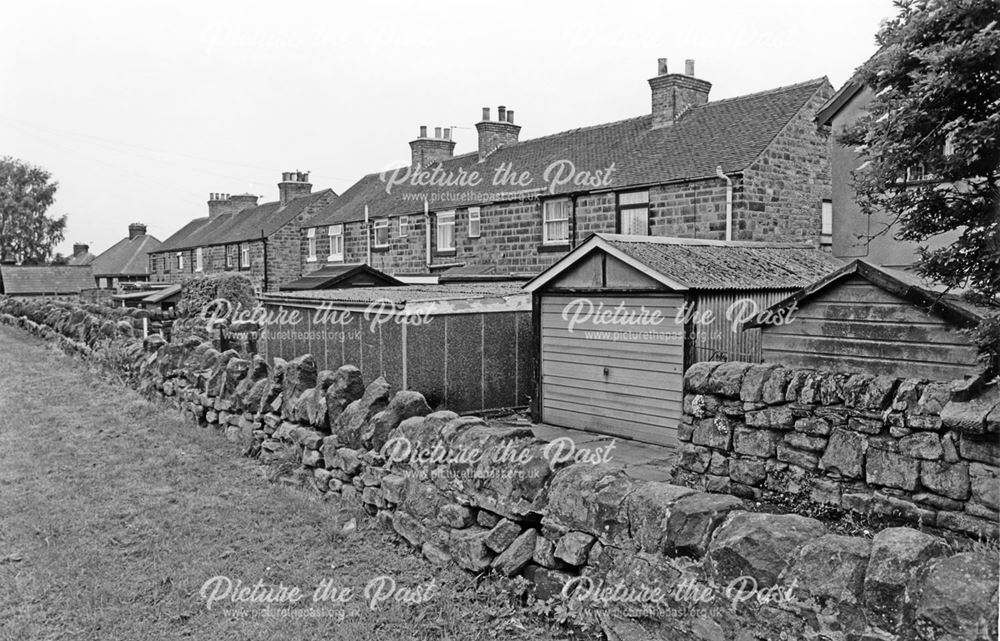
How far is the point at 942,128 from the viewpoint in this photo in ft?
17.2

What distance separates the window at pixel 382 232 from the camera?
28.9 meters

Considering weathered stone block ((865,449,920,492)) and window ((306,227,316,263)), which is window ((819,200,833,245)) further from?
window ((306,227,316,263))

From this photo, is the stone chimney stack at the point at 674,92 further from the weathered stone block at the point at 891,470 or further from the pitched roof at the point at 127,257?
the pitched roof at the point at 127,257

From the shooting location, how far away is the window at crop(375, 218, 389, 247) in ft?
94.7

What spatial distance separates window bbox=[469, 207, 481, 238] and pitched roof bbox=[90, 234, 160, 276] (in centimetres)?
4018

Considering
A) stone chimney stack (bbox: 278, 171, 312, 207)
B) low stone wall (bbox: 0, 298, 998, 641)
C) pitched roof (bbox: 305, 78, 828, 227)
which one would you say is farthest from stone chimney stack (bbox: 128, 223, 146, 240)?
low stone wall (bbox: 0, 298, 998, 641)

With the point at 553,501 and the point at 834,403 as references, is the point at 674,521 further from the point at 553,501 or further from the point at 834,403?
the point at 834,403

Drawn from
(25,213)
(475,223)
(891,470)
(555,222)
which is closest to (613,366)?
(891,470)

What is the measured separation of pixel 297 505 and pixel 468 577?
2712 millimetres

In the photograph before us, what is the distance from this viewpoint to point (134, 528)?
23.0 ft

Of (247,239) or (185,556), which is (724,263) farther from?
(247,239)

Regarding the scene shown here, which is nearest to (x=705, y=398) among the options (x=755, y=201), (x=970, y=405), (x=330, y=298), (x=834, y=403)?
(x=834, y=403)

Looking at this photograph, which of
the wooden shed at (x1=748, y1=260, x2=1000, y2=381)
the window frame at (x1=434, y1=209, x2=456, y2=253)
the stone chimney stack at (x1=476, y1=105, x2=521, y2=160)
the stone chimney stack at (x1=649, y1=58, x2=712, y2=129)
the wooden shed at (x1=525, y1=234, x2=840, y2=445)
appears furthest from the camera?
the stone chimney stack at (x1=476, y1=105, x2=521, y2=160)

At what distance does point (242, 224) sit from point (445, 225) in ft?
70.7
